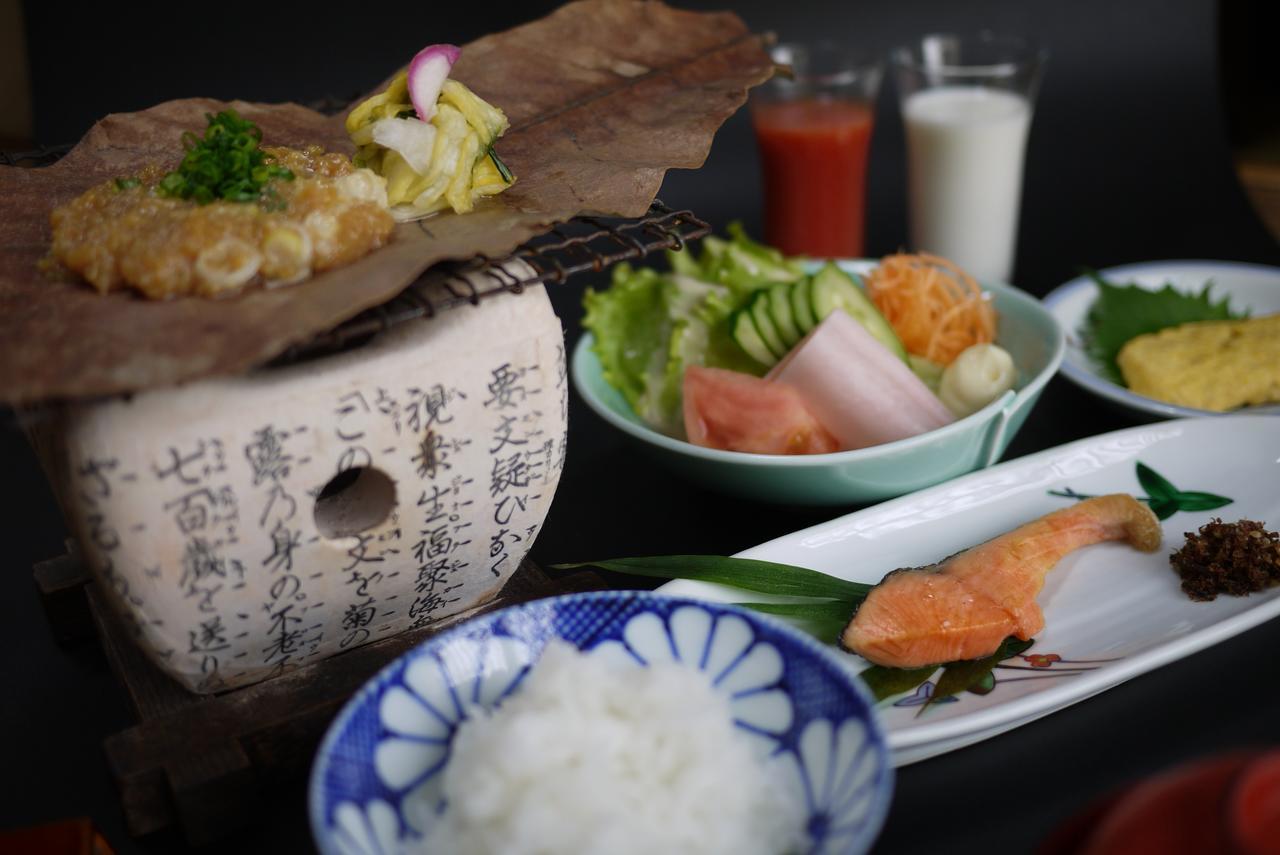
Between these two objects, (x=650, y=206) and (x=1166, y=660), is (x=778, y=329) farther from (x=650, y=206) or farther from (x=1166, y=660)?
(x=1166, y=660)

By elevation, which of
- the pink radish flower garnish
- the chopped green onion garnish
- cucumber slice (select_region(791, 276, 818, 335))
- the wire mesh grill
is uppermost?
the pink radish flower garnish

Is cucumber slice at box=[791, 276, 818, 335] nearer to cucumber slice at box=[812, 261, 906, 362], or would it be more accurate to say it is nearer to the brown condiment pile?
cucumber slice at box=[812, 261, 906, 362]

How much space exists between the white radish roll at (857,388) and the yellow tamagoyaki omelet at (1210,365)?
56 centimetres

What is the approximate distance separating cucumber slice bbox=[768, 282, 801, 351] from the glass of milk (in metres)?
0.97

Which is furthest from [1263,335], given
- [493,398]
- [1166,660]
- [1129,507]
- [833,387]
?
[493,398]

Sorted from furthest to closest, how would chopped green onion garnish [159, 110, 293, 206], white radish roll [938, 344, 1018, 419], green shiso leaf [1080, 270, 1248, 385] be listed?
1. green shiso leaf [1080, 270, 1248, 385]
2. white radish roll [938, 344, 1018, 419]
3. chopped green onion garnish [159, 110, 293, 206]

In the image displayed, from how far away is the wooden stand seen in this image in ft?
4.62

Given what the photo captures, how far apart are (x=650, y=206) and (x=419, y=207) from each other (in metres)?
0.30

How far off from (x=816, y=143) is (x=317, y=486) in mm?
1961

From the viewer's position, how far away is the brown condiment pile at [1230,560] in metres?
1.67

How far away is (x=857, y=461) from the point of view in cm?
187

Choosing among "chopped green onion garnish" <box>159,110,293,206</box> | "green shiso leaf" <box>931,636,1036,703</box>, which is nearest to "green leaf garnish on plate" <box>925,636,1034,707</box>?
"green shiso leaf" <box>931,636,1036,703</box>

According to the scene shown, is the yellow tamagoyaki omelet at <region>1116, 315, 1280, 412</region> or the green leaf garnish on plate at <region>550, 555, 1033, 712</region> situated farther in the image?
the yellow tamagoyaki omelet at <region>1116, 315, 1280, 412</region>

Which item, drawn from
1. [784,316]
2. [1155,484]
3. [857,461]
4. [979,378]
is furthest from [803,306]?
[1155,484]
